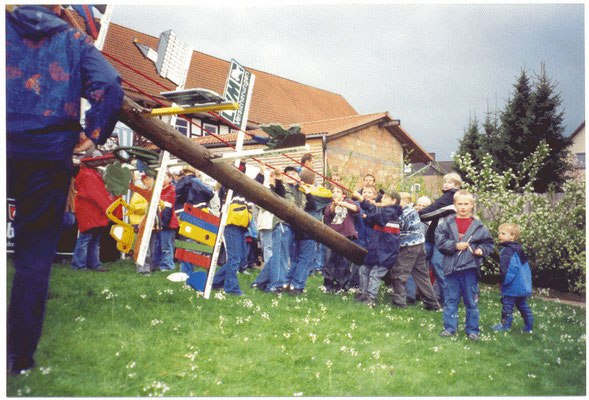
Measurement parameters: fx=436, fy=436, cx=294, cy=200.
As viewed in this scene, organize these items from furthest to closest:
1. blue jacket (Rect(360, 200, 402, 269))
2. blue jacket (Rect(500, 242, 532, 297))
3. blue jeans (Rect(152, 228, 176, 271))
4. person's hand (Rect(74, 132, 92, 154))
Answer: blue jeans (Rect(152, 228, 176, 271)), blue jacket (Rect(360, 200, 402, 269)), blue jacket (Rect(500, 242, 532, 297)), person's hand (Rect(74, 132, 92, 154))

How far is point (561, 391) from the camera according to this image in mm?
3008

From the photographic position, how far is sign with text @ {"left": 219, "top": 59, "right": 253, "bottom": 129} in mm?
4164

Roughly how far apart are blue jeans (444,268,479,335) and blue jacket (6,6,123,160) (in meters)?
3.33

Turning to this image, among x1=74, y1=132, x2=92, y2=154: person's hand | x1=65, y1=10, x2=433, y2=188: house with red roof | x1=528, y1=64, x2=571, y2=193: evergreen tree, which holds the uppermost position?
x1=65, y1=10, x2=433, y2=188: house with red roof

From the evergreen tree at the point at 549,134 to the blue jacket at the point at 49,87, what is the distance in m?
9.22

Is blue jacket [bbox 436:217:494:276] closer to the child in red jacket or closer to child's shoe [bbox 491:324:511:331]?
child's shoe [bbox 491:324:511:331]

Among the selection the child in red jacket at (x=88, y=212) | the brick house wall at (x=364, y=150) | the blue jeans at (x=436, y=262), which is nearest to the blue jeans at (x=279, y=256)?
the blue jeans at (x=436, y=262)

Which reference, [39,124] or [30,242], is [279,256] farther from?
[39,124]

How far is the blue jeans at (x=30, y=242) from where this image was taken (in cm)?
239

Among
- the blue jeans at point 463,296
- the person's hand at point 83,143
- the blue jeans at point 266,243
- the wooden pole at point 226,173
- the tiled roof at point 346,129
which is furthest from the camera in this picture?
the tiled roof at point 346,129

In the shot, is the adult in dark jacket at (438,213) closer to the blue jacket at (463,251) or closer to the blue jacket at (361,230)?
the blue jacket at (463,251)

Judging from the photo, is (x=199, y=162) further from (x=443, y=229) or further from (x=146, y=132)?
(x=443, y=229)

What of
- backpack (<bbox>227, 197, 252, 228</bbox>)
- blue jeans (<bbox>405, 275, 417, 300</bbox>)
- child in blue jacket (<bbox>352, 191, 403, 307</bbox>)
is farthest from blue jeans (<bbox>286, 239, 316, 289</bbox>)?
blue jeans (<bbox>405, 275, 417, 300</bbox>)

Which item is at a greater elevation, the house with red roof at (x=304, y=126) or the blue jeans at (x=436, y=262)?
the house with red roof at (x=304, y=126)
